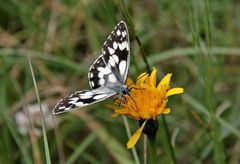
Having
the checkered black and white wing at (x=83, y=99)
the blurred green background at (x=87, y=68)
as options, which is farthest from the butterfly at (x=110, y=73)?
the blurred green background at (x=87, y=68)

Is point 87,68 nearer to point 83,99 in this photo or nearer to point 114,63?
point 114,63

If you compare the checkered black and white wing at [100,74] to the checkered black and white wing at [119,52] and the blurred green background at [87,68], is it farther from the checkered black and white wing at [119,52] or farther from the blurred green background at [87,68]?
the blurred green background at [87,68]

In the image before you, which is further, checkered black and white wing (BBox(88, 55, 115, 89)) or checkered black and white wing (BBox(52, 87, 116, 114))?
checkered black and white wing (BBox(88, 55, 115, 89))

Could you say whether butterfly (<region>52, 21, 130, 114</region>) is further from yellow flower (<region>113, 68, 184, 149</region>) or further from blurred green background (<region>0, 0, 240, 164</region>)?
blurred green background (<region>0, 0, 240, 164</region>)

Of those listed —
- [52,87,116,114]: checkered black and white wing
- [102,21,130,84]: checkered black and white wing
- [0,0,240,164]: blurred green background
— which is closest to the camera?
[52,87,116,114]: checkered black and white wing

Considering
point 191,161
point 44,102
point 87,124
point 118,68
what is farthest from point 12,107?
point 118,68

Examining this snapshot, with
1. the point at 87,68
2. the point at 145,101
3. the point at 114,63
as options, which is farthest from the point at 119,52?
the point at 87,68

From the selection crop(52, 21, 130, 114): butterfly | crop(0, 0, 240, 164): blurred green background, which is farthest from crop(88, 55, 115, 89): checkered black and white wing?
Answer: crop(0, 0, 240, 164): blurred green background
